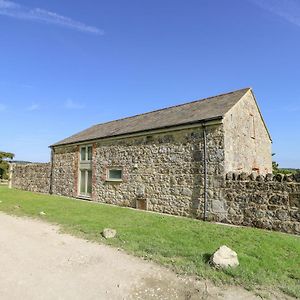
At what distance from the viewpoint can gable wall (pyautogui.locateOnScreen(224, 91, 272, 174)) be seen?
41.2 ft

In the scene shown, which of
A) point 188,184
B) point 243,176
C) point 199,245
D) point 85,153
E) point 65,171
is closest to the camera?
point 199,245

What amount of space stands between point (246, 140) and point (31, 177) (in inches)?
755

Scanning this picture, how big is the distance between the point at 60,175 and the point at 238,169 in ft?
45.4

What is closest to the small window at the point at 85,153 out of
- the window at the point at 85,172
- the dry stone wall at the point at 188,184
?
the window at the point at 85,172

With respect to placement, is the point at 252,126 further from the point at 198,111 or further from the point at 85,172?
the point at 85,172

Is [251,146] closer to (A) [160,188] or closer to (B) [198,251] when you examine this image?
(A) [160,188]

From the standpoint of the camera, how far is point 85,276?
5125mm

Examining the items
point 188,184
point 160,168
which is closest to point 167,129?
point 160,168

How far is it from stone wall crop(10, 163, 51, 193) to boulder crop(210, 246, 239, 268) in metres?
19.5

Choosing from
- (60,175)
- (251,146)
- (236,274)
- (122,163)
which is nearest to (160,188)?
(122,163)

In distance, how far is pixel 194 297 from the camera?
14.4 feet

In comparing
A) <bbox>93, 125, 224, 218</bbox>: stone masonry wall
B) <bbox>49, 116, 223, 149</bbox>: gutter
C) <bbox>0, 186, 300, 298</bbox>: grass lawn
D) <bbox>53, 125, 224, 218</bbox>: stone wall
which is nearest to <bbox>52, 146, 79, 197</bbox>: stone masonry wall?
<bbox>49, 116, 223, 149</bbox>: gutter

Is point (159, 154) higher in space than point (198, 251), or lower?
higher

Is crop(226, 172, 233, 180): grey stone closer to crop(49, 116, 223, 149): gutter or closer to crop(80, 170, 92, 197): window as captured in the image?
crop(49, 116, 223, 149): gutter
